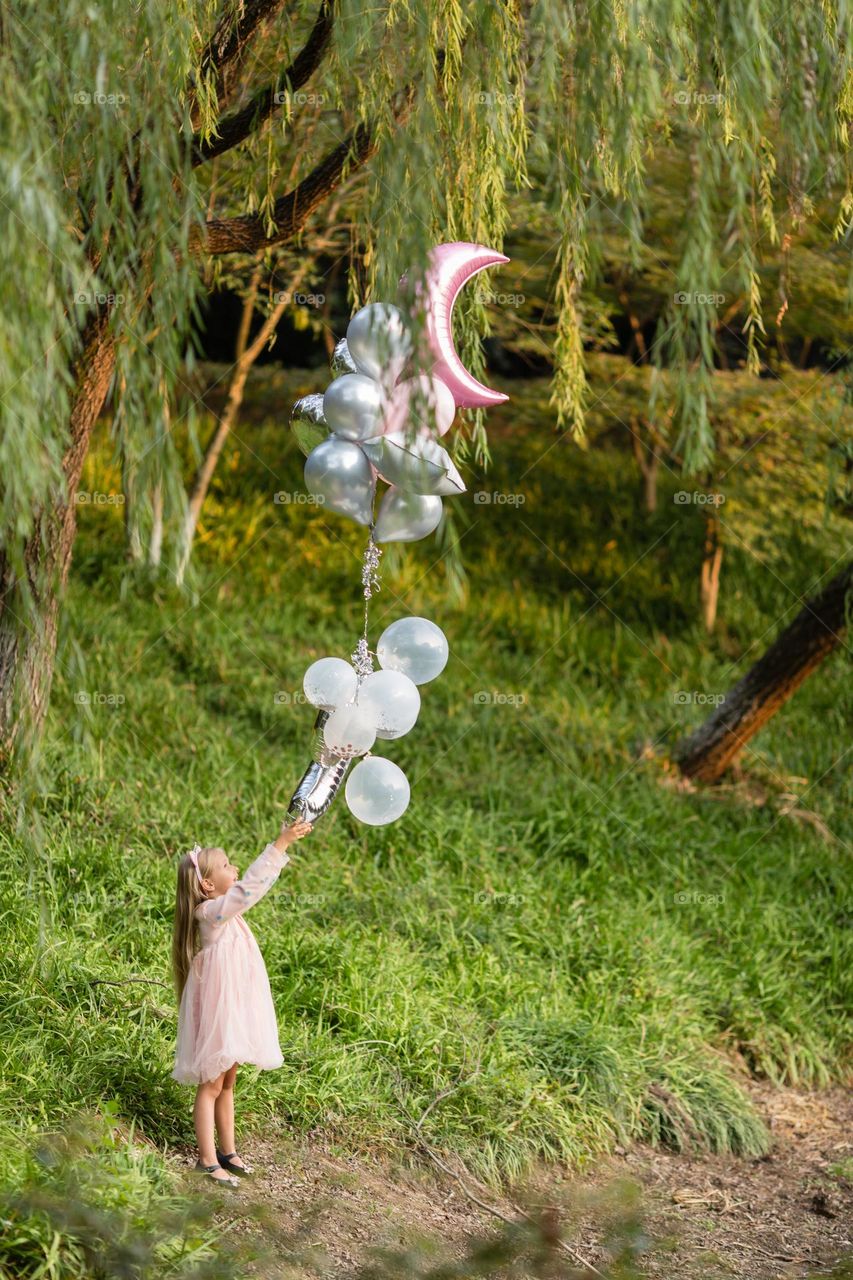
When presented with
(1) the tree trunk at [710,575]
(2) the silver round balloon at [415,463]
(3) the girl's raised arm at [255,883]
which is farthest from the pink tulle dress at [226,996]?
(1) the tree trunk at [710,575]

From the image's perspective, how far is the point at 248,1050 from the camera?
10.7 ft

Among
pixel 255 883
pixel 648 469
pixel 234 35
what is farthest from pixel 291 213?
pixel 648 469

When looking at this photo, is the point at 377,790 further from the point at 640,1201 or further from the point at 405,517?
the point at 640,1201

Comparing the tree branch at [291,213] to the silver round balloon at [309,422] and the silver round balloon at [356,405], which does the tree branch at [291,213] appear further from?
the silver round balloon at [356,405]

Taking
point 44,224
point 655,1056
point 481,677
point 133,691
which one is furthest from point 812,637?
point 44,224

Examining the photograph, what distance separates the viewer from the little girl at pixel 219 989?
3.23m

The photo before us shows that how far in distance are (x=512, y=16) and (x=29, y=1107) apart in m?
2.97

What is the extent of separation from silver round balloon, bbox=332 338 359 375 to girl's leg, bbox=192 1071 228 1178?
5.83 ft

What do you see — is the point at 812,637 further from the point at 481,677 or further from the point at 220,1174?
the point at 220,1174

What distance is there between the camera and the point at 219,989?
326 centimetres

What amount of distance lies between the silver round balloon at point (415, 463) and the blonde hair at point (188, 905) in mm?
1070

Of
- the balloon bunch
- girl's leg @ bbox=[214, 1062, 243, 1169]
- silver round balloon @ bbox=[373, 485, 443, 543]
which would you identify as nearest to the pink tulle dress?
girl's leg @ bbox=[214, 1062, 243, 1169]

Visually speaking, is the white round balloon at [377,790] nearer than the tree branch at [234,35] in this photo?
Yes

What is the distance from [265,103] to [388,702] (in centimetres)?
197
